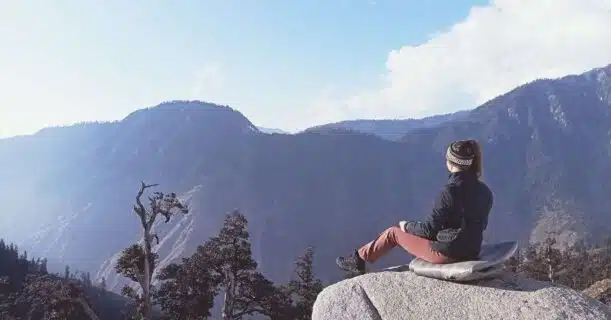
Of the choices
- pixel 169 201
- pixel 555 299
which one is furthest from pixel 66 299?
pixel 555 299

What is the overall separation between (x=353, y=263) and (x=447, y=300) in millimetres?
2048

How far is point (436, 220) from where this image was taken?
823cm

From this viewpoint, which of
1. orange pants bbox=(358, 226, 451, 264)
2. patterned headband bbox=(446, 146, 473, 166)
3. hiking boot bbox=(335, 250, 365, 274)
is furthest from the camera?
hiking boot bbox=(335, 250, 365, 274)

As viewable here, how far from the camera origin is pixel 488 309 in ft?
24.3

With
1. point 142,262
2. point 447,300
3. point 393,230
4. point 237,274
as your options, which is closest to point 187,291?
point 237,274

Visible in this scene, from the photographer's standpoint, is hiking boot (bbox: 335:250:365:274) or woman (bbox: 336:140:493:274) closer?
woman (bbox: 336:140:493:274)

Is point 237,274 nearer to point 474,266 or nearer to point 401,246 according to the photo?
point 401,246

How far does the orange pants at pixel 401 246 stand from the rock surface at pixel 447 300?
327 millimetres

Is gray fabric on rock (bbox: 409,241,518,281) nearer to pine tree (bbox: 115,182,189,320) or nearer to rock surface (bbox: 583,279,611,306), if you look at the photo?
rock surface (bbox: 583,279,611,306)

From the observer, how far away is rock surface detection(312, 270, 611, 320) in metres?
7.21

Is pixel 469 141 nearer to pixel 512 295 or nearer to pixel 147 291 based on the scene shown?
pixel 512 295

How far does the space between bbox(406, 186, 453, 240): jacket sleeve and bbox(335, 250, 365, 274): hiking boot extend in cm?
101

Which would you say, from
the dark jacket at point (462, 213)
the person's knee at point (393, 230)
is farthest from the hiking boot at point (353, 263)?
the dark jacket at point (462, 213)

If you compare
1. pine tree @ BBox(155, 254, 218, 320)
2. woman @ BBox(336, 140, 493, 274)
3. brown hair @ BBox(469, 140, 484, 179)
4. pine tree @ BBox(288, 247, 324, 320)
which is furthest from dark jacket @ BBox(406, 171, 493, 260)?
pine tree @ BBox(288, 247, 324, 320)
